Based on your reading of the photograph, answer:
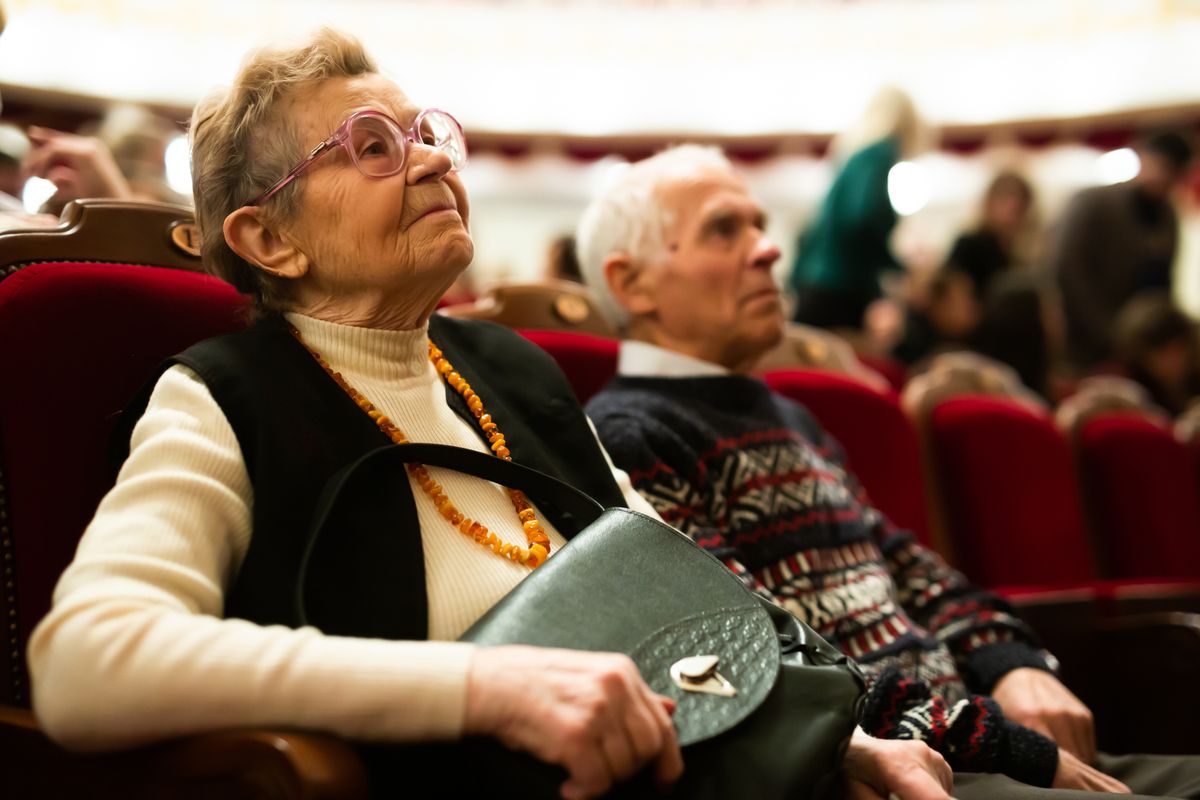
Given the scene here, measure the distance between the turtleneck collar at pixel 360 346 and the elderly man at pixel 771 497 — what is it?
1.00 ft

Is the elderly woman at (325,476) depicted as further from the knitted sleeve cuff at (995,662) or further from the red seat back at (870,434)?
the red seat back at (870,434)

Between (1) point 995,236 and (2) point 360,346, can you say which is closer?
(2) point 360,346

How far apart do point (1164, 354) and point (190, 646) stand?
3.12 metres

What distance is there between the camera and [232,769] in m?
0.64

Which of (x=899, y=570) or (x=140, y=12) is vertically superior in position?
(x=140, y=12)

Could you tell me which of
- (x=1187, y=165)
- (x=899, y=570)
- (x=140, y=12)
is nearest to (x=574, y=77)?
(x=140, y=12)

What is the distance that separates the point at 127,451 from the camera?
0.90 meters

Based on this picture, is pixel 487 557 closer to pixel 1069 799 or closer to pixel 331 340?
pixel 331 340

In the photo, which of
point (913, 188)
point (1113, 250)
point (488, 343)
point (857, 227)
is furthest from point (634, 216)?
point (913, 188)

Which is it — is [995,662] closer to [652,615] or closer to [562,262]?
[652,615]

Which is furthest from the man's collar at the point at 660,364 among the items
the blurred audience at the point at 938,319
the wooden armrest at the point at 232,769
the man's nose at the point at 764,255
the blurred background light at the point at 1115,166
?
the blurred background light at the point at 1115,166

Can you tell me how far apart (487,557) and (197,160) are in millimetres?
466

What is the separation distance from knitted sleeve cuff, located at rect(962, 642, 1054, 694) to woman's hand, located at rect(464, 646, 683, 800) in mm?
684

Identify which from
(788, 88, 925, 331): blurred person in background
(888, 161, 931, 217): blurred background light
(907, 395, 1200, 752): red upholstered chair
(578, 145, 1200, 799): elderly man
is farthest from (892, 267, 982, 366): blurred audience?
(888, 161, 931, 217): blurred background light
